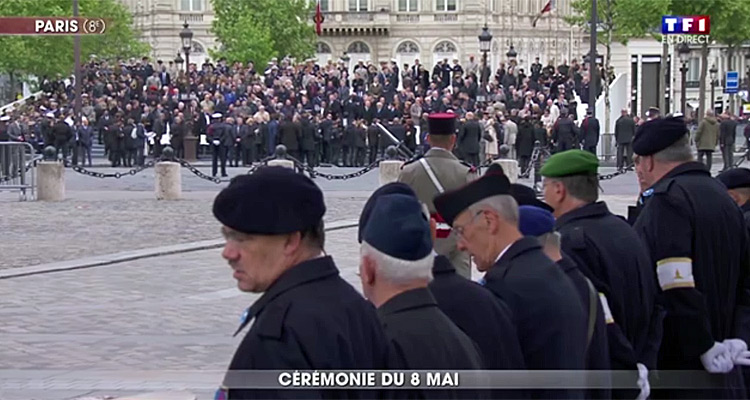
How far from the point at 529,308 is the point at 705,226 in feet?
7.30

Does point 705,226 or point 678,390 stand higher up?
point 705,226

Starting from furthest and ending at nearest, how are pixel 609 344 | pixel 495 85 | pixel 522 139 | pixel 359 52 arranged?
pixel 359 52 → pixel 495 85 → pixel 522 139 → pixel 609 344

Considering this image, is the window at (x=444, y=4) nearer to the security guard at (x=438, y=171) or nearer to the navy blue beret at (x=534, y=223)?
the security guard at (x=438, y=171)

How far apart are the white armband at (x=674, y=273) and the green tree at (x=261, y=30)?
76425mm

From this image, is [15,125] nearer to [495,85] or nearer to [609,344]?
[495,85]

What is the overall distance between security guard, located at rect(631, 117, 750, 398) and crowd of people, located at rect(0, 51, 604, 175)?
30688 mm

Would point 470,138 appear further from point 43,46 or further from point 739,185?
point 43,46

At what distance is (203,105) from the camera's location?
4647 cm

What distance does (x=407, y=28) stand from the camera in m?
106

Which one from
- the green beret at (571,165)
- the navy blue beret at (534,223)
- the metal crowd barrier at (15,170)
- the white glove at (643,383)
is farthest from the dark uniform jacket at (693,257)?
the metal crowd barrier at (15,170)

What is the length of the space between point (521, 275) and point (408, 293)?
1040 mm

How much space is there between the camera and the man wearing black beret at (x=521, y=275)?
552cm

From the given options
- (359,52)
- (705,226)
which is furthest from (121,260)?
(359,52)

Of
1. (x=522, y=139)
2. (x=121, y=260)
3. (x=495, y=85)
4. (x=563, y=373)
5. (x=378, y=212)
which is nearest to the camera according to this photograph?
(x=378, y=212)
